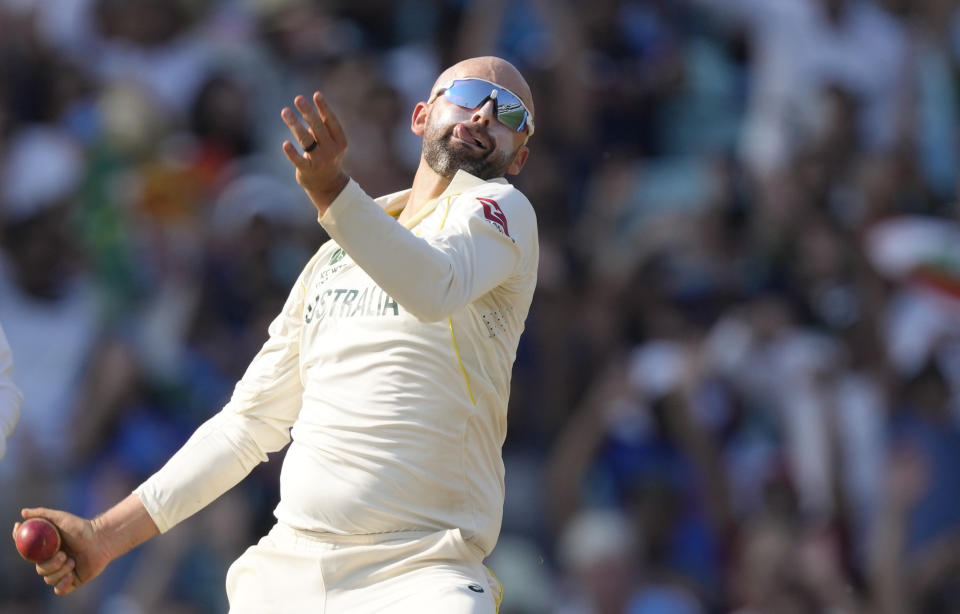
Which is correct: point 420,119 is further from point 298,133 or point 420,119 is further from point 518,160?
point 298,133

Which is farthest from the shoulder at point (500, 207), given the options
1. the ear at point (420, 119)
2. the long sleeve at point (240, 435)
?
the long sleeve at point (240, 435)

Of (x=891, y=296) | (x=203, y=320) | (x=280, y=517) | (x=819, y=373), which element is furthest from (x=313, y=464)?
(x=891, y=296)

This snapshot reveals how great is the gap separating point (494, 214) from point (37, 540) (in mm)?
1636

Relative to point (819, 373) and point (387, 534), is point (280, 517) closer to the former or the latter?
point (387, 534)

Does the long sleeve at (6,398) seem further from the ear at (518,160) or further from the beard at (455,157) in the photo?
the ear at (518,160)

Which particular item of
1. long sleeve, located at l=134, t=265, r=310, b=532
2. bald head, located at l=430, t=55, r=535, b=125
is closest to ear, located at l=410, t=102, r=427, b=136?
bald head, located at l=430, t=55, r=535, b=125

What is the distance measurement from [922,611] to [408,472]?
5535 millimetres

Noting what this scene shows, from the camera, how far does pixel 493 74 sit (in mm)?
4539

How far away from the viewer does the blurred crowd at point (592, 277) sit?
834cm

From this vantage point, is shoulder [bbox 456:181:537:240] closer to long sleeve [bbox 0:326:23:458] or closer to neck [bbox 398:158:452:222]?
neck [bbox 398:158:452:222]

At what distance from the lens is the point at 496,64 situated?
458 cm

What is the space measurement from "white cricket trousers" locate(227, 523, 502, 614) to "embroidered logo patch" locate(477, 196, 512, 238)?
2.84 ft

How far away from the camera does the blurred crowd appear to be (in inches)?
328

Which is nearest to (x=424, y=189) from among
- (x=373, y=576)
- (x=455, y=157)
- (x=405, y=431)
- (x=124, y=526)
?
(x=455, y=157)
